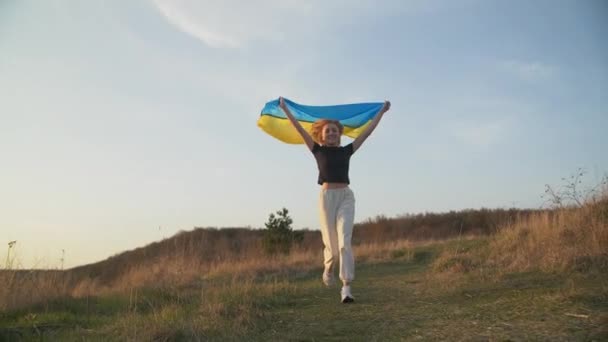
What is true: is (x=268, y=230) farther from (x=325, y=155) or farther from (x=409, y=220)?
(x=325, y=155)

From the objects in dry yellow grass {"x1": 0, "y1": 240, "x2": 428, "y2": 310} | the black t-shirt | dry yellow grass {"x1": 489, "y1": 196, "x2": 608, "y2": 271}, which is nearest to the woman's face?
the black t-shirt

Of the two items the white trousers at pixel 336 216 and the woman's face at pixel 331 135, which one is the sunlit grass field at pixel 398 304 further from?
the woman's face at pixel 331 135

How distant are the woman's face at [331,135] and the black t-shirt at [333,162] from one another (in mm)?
140

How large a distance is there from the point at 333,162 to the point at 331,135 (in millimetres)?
451

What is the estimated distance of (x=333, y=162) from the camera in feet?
21.6

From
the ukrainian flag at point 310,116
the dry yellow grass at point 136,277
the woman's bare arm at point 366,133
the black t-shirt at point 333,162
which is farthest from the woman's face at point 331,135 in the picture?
the dry yellow grass at point 136,277

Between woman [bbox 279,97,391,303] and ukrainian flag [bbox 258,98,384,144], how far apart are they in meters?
2.04

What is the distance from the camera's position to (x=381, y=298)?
6344mm

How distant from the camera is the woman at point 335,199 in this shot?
612 cm

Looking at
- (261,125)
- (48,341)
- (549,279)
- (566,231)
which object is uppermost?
(261,125)

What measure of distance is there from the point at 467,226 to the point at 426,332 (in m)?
25.6

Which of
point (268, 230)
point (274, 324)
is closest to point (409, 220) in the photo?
point (268, 230)

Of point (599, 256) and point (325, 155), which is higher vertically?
point (325, 155)

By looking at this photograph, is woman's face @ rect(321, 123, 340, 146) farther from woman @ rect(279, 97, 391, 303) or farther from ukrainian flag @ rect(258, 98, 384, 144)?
ukrainian flag @ rect(258, 98, 384, 144)
